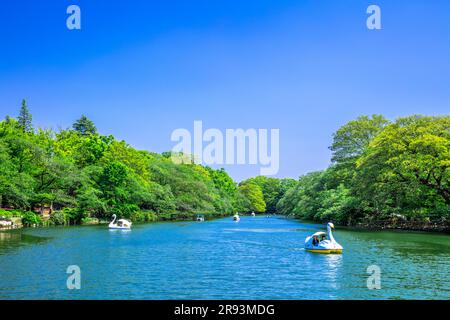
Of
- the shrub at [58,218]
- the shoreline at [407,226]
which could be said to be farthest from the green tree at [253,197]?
the shrub at [58,218]

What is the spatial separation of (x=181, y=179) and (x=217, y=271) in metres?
65.0

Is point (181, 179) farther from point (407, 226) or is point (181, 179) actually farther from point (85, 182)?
point (407, 226)

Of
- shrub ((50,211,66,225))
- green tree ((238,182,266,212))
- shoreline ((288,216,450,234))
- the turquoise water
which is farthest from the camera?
green tree ((238,182,266,212))

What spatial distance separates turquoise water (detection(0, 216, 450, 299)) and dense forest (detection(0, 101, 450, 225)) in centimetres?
1393

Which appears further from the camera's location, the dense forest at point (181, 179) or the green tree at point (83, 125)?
the green tree at point (83, 125)

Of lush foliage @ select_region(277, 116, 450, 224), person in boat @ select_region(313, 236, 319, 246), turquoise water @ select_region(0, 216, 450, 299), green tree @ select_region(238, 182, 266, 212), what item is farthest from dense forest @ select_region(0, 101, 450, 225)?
green tree @ select_region(238, 182, 266, 212)

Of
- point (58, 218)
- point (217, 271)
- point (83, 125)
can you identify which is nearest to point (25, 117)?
point (83, 125)

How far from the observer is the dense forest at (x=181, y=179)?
42.3m

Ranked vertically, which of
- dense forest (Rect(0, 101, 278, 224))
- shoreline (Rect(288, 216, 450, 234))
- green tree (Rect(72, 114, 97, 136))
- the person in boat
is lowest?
shoreline (Rect(288, 216, 450, 234))

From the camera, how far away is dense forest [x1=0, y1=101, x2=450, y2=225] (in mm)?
42281

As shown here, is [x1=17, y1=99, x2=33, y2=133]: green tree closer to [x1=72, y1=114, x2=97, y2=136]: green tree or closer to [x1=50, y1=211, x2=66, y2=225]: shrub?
[x1=72, y1=114, x2=97, y2=136]: green tree

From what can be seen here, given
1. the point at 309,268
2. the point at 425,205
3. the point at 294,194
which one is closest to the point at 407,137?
the point at 425,205

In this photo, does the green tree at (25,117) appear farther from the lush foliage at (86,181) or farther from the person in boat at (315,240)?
the person in boat at (315,240)

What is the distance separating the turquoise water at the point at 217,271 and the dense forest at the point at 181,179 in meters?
13.9
